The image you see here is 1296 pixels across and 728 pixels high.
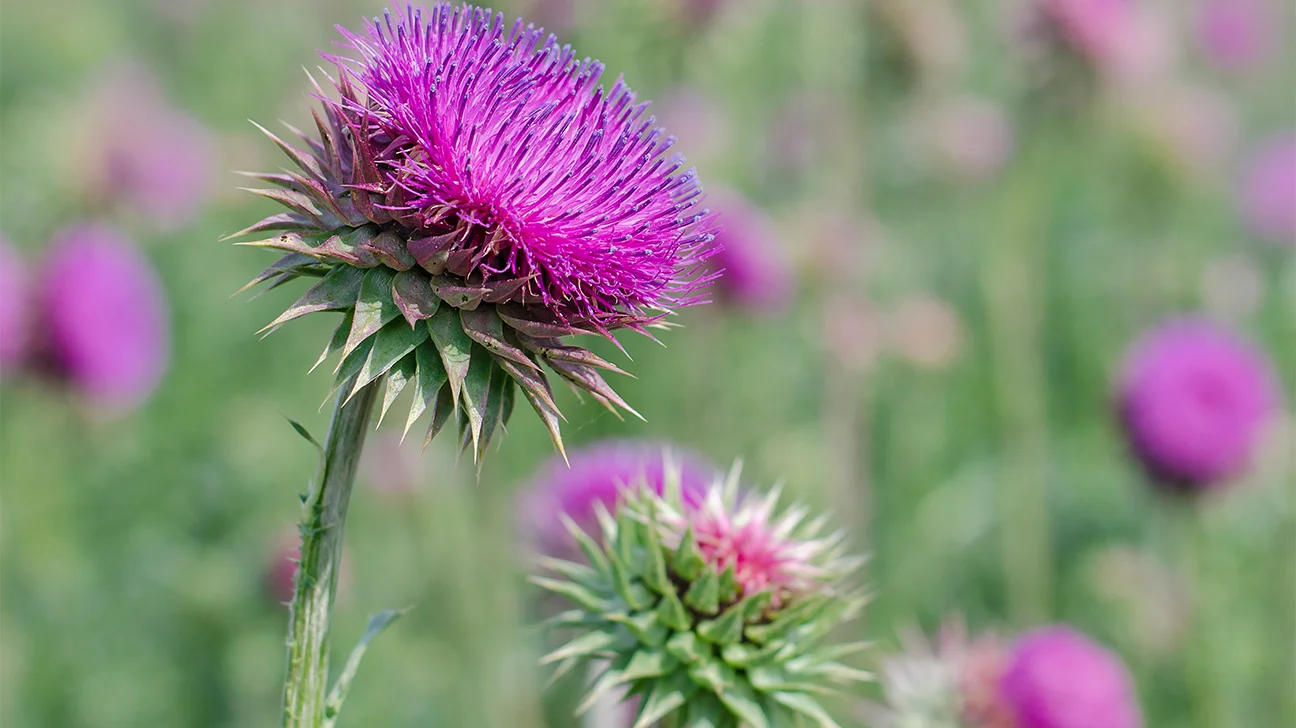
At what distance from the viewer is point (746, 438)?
27.3 feet

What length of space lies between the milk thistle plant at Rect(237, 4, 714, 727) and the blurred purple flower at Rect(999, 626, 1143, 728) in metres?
2.18

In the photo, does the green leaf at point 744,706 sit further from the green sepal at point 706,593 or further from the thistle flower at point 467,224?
the thistle flower at point 467,224

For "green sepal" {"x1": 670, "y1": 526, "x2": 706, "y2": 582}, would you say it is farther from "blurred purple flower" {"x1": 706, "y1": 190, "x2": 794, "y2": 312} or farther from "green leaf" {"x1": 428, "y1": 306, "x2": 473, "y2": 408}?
"blurred purple flower" {"x1": 706, "y1": 190, "x2": 794, "y2": 312}

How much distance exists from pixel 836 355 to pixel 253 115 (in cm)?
815

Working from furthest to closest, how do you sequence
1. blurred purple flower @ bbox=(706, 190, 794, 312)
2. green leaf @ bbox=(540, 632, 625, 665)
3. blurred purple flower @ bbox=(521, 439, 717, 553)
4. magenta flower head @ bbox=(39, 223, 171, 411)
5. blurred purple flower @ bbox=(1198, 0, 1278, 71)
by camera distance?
1. blurred purple flower @ bbox=(1198, 0, 1278, 71)
2. blurred purple flower @ bbox=(706, 190, 794, 312)
3. magenta flower head @ bbox=(39, 223, 171, 411)
4. blurred purple flower @ bbox=(521, 439, 717, 553)
5. green leaf @ bbox=(540, 632, 625, 665)

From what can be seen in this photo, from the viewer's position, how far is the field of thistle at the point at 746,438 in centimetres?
506

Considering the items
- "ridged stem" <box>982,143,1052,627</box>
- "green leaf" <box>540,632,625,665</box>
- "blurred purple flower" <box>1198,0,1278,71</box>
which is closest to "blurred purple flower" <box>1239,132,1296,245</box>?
"blurred purple flower" <box>1198,0,1278,71</box>

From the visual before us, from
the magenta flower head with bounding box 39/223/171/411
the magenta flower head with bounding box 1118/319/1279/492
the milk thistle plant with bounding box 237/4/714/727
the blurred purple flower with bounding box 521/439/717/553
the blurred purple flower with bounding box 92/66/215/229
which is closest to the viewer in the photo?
the milk thistle plant with bounding box 237/4/714/727

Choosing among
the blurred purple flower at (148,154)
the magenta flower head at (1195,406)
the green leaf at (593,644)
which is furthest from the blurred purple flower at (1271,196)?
the green leaf at (593,644)

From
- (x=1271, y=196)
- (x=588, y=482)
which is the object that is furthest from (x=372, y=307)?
(x=1271, y=196)

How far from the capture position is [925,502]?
26.3ft

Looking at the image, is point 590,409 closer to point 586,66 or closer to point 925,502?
point 925,502

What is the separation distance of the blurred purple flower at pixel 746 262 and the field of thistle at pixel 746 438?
1.2 inches

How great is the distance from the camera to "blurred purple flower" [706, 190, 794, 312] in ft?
21.8
